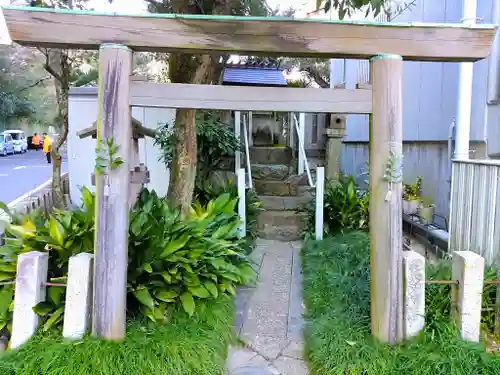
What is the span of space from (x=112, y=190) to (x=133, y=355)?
1104 mm

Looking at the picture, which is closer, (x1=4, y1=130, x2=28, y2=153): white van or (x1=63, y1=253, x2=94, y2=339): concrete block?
(x1=63, y1=253, x2=94, y2=339): concrete block

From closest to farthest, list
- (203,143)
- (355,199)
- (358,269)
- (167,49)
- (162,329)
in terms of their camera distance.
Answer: (167,49), (162,329), (358,269), (355,199), (203,143)

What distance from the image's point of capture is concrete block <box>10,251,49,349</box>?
292 centimetres

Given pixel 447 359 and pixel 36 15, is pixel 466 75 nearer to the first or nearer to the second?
pixel 447 359

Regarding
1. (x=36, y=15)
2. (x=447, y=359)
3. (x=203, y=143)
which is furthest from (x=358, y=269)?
(x=203, y=143)

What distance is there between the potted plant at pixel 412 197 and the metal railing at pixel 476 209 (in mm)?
1627

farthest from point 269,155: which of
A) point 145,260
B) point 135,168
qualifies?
point 145,260

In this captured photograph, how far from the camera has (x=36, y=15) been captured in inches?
107

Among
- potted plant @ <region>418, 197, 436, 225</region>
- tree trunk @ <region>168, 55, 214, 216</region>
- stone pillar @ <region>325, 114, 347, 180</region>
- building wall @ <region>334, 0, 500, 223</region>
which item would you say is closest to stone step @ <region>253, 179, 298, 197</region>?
stone pillar @ <region>325, 114, 347, 180</region>

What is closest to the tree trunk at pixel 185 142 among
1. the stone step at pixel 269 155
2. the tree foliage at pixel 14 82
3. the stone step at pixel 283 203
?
the stone step at pixel 283 203

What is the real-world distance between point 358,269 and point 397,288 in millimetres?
1188

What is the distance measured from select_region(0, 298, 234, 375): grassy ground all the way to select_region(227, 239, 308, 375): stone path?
0.26 meters

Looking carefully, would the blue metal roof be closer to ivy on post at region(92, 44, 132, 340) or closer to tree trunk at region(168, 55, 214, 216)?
tree trunk at region(168, 55, 214, 216)

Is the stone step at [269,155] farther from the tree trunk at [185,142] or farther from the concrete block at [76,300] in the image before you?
the concrete block at [76,300]
